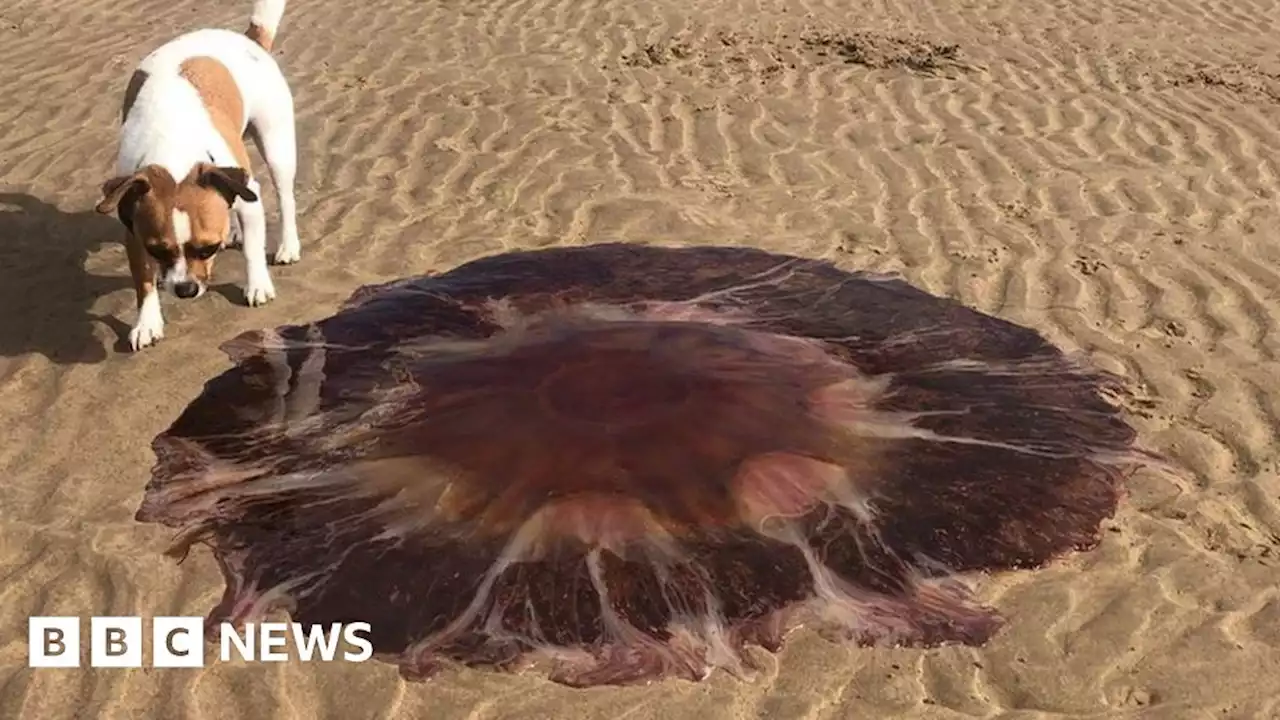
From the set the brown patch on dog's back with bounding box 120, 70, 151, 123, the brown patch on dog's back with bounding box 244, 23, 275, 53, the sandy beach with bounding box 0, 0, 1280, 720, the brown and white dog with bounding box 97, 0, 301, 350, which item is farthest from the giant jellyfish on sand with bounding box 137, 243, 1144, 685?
the brown patch on dog's back with bounding box 244, 23, 275, 53

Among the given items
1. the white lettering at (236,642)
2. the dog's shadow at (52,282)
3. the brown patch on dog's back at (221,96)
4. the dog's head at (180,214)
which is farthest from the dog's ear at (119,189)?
the white lettering at (236,642)

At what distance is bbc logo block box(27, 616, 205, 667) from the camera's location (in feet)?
12.2

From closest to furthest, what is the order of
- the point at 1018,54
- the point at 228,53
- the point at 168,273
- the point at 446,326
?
the point at 168,273 → the point at 446,326 → the point at 228,53 → the point at 1018,54

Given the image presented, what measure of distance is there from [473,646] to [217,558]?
1.03 meters

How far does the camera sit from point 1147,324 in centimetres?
589

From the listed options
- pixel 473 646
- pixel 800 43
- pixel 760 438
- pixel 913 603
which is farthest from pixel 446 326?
pixel 800 43

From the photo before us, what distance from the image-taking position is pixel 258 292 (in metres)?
6.10

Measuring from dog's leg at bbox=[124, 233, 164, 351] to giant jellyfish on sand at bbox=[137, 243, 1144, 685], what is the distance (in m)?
0.35

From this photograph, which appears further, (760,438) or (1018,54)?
(1018,54)

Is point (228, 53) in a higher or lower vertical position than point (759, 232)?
higher

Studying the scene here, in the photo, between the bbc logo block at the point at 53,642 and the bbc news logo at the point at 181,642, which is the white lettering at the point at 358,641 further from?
the bbc logo block at the point at 53,642

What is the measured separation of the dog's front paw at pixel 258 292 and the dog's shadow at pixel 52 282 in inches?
23.2

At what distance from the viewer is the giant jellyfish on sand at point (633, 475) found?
386 centimetres

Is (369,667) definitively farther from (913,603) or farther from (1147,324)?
(1147,324)
